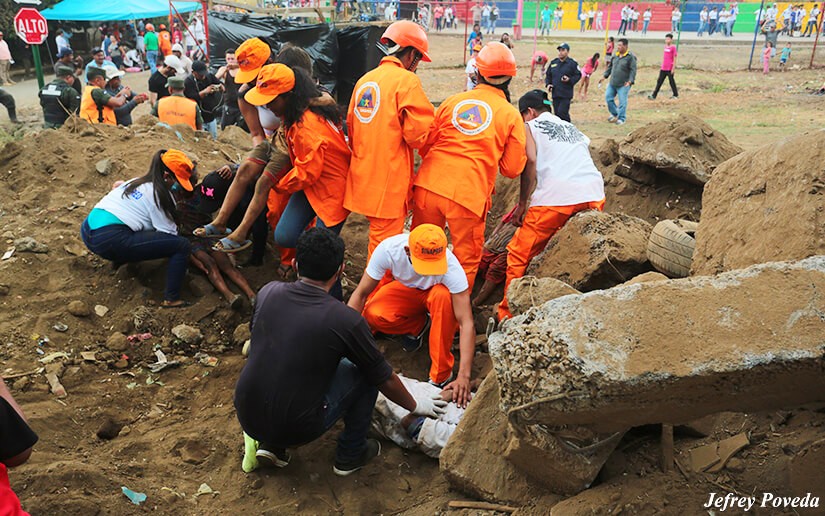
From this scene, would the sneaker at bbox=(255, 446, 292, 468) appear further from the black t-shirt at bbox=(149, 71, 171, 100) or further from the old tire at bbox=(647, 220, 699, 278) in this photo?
the black t-shirt at bbox=(149, 71, 171, 100)

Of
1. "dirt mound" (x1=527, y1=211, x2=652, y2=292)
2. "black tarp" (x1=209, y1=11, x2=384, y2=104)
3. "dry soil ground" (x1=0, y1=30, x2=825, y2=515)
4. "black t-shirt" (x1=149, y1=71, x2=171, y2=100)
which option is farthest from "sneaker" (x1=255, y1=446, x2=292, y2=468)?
"black tarp" (x1=209, y1=11, x2=384, y2=104)

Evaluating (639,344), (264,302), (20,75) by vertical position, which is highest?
(639,344)

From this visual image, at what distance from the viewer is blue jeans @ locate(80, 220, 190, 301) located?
14.8 ft

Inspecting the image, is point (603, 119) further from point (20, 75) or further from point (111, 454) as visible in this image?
point (20, 75)

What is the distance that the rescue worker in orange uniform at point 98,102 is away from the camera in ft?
25.8

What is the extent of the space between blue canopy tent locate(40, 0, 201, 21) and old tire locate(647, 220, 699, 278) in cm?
1592

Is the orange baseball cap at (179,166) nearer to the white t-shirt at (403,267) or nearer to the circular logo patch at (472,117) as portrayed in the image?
the white t-shirt at (403,267)

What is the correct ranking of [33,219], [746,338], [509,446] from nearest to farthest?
[746,338], [509,446], [33,219]

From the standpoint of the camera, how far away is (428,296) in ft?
12.7

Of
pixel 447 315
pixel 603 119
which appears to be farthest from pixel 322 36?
pixel 447 315

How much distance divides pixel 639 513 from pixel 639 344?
723 millimetres

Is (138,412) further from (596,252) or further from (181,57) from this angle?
(181,57)

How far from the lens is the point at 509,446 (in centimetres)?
264

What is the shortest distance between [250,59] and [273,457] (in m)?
2.57
